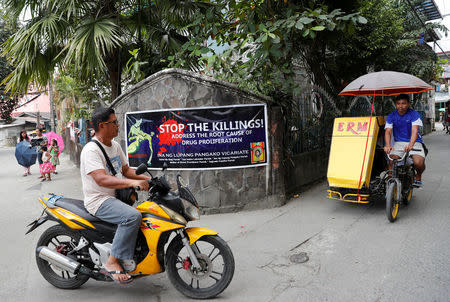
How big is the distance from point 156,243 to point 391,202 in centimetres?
351

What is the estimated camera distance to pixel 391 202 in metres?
5.11

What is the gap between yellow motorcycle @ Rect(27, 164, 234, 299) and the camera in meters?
3.27

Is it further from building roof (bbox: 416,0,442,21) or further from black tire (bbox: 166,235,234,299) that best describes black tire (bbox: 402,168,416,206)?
building roof (bbox: 416,0,442,21)

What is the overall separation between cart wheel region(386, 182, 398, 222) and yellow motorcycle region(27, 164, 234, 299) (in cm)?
290

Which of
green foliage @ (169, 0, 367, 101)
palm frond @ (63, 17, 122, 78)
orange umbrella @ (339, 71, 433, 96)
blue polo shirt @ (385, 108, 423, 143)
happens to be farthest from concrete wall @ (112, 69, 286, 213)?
blue polo shirt @ (385, 108, 423, 143)

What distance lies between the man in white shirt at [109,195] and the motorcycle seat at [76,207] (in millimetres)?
79

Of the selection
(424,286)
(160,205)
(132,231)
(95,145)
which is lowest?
(424,286)

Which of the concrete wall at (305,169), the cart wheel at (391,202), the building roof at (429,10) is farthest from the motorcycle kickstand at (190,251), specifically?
the building roof at (429,10)

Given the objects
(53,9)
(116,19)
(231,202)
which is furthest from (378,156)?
(53,9)

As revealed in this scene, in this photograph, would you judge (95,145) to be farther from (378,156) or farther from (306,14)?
(378,156)

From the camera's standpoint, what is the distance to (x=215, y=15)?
23.7 feet

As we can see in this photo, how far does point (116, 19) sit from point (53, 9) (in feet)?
4.86

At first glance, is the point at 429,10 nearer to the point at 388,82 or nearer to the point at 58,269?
the point at 388,82

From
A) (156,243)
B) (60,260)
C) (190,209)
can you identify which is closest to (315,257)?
(190,209)
